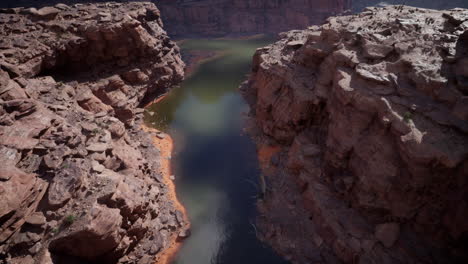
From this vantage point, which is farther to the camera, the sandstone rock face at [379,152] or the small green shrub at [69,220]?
the sandstone rock face at [379,152]

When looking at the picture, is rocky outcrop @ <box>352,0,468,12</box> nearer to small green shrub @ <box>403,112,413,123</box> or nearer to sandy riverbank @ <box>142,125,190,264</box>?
small green shrub @ <box>403,112,413,123</box>

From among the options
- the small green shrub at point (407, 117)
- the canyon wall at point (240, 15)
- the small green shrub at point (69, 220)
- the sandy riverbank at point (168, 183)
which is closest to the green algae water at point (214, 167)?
the sandy riverbank at point (168, 183)

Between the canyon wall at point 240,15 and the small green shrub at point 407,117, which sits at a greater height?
the canyon wall at point 240,15

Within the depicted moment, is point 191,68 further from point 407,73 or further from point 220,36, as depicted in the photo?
point 407,73

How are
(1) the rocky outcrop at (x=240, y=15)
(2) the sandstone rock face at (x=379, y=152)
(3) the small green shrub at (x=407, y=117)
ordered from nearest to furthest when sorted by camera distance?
(2) the sandstone rock face at (x=379, y=152)
(3) the small green shrub at (x=407, y=117)
(1) the rocky outcrop at (x=240, y=15)

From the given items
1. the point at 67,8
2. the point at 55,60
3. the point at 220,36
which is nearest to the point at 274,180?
the point at 55,60

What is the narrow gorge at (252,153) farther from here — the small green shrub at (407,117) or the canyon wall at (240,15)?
the canyon wall at (240,15)

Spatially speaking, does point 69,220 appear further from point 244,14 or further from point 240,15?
point 244,14

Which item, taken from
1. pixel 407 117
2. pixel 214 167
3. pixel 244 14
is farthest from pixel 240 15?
pixel 407 117
